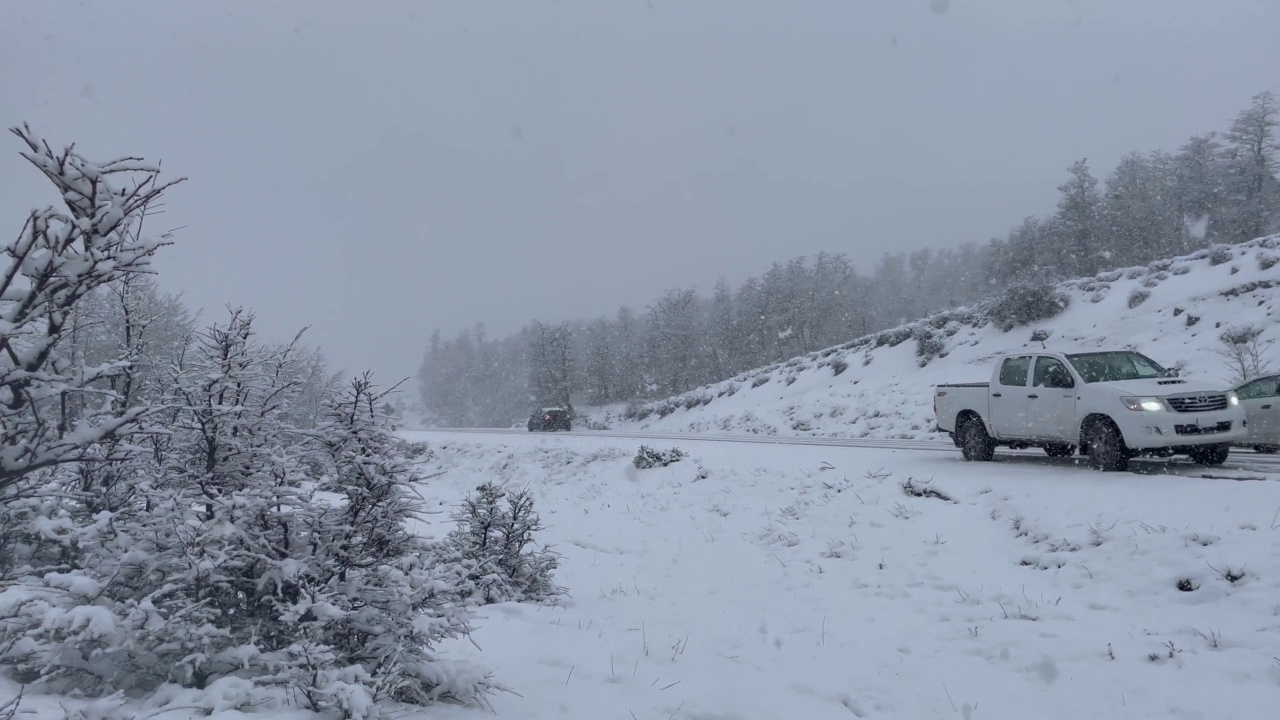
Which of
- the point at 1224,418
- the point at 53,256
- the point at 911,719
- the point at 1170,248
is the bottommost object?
the point at 911,719

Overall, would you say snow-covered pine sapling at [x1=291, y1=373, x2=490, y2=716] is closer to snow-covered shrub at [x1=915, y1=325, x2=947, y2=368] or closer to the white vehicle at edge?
the white vehicle at edge

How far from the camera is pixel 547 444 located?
24281 mm

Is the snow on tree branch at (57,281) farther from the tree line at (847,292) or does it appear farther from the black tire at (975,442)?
the tree line at (847,292)

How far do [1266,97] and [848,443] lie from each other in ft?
189

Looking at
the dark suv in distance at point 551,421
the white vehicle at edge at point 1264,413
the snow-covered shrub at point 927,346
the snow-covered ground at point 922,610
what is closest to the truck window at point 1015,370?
the snow-covered ground at point 922,610

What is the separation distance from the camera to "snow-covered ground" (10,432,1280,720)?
505 centimetres

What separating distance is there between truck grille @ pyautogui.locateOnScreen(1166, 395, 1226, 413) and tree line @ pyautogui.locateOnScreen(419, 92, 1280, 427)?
883 inches

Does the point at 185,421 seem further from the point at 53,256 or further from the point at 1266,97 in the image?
the point at 1266,97

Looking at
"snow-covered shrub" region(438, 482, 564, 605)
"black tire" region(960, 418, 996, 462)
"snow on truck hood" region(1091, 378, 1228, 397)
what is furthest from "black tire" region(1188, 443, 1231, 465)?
"snow-covered shrub" region(438, 482, 564, 605)

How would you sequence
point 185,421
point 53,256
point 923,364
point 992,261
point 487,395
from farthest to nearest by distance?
point 487,395, point 992,261, point 923,364, point 185,421, point 53,256

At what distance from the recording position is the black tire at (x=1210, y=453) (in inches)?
384

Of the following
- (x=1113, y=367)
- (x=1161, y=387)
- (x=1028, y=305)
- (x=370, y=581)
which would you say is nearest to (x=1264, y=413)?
(x=1113, y=367)

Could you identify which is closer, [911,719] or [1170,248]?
[911,719]

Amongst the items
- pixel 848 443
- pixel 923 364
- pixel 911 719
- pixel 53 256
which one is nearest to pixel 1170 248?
pixel 923 364
